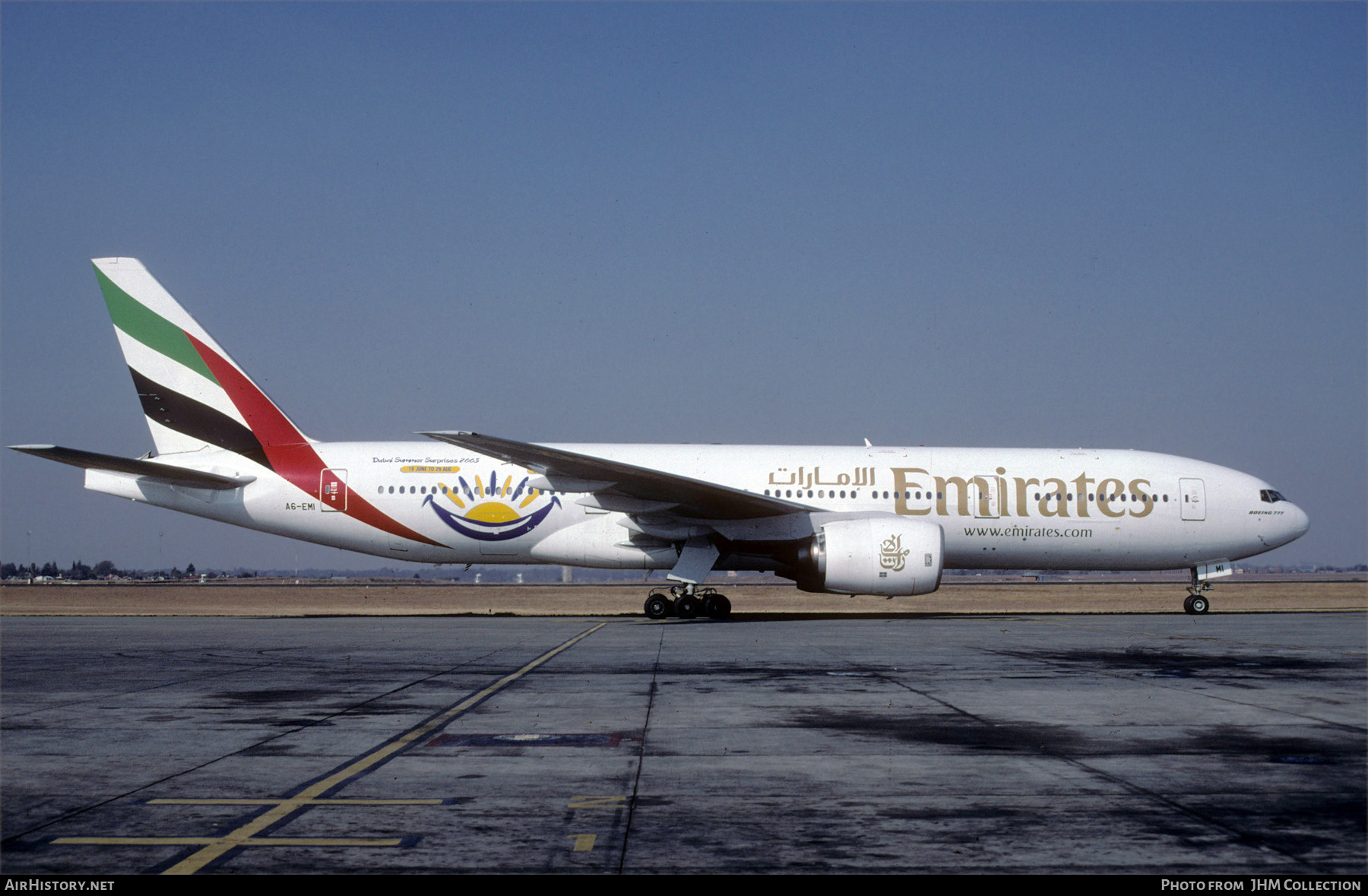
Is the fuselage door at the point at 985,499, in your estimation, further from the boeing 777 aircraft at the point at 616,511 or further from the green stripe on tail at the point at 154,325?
the green stripe on tail at the point at 154,325

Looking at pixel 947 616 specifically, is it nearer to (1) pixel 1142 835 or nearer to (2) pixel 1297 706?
(2) pixel 1297 706

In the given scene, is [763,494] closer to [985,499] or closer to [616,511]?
[616,511]

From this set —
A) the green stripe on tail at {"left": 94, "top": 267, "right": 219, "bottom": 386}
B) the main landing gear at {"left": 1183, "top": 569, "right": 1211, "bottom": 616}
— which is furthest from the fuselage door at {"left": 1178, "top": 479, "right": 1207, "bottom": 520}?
the green stripe on tail at {"left": 94, "top": 267, "right": 219, "bottom": 386}

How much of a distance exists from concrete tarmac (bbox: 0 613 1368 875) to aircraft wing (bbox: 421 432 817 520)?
21.3 ft

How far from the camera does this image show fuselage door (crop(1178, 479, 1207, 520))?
939 inches

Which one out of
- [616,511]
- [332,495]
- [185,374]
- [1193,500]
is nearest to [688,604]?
[616,511]

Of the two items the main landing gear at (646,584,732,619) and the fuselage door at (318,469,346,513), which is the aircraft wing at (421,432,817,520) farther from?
the fuselage door at (318,469,346,513)

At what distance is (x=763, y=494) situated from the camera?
75.0ft

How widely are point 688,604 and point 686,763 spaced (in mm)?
15452

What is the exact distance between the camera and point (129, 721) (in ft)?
26.6

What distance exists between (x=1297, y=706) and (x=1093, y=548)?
1559 cm

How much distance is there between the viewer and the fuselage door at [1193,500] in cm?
2384

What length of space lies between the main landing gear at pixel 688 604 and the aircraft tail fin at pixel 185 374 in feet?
29.2

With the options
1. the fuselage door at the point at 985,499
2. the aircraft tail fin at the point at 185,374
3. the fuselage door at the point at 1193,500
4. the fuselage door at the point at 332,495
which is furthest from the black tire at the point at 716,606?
the fuselage door at the point at 1193,500
